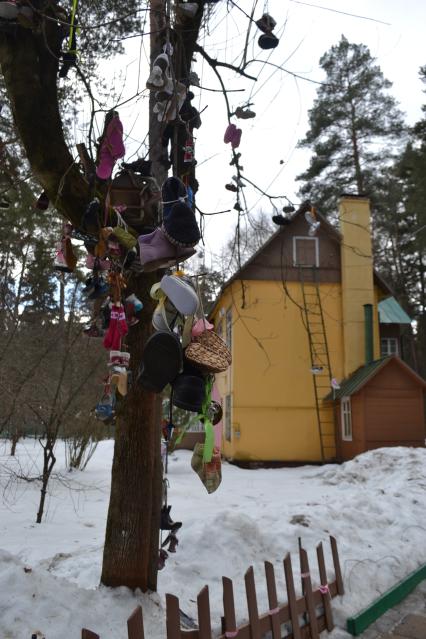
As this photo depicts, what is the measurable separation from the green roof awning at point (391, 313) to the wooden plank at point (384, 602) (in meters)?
13.6

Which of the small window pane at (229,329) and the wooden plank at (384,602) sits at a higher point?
the small window pane at (229,329)

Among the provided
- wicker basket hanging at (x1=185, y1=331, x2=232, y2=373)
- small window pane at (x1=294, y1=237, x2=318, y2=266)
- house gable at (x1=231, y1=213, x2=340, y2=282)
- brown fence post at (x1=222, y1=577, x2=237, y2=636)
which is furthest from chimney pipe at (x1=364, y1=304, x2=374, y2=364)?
wicker basket hanging at (x1=185, y1=331, x2=232, y2=373)

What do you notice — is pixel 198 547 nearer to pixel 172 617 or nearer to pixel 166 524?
pixel 166 524

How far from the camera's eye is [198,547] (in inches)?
192

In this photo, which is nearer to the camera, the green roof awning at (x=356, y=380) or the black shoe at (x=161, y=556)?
the black shoe at (x=161, y=556)

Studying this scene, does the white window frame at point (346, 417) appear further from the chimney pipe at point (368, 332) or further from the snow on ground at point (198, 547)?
the snow on ground at point (198, 547)

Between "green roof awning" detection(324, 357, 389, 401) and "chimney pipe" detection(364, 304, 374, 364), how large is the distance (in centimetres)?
35

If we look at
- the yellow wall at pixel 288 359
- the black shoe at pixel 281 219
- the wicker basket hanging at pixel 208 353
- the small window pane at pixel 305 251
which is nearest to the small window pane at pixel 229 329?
the yellow wall at pixel 288 359

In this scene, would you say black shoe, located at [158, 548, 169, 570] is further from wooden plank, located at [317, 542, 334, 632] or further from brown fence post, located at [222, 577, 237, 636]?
wooden plank, located at [317, 542, 334, 632]

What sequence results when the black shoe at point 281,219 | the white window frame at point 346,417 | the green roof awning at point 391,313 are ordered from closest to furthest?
the black shoe at point 281,219
the white window frame at point 346,417
the green roof awning at point 391,313

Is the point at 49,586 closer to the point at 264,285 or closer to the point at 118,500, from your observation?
the point at 118,500

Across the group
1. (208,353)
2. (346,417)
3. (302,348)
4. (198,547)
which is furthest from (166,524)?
(302,348)

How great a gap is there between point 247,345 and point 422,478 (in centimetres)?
760

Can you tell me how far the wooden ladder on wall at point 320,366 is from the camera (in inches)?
642
